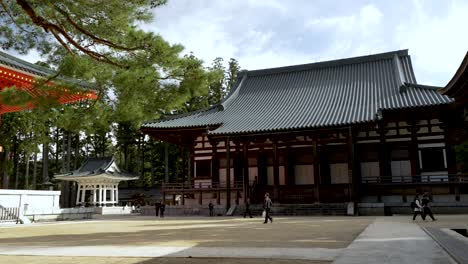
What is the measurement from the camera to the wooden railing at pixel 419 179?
1972cm

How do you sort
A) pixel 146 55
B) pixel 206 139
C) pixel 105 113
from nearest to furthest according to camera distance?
pixel 146 55
pixel 105 113
pixel 206 139

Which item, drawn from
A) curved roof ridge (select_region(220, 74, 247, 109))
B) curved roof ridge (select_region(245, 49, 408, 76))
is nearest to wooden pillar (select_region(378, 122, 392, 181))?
curved roof ridge (select_region(245, 49, 408, 76))

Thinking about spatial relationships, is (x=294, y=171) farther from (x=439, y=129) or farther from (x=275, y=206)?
(x=439, y=129)

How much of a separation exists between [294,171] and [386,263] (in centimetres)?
1980

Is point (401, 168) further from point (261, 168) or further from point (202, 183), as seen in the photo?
point (202, 183)

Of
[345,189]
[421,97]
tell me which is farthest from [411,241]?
[421,97]

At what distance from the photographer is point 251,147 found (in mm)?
25781

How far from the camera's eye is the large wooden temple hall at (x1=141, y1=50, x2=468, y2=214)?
20.9 meters

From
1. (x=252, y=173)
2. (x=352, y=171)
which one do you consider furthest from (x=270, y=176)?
(x=352, y=171)

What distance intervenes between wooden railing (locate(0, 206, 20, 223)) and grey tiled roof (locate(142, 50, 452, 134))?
889cm

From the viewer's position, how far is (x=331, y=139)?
2362 centimetres

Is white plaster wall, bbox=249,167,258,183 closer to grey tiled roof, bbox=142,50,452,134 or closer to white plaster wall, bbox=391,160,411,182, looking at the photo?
grey tiled roof, bbox=142,50,452,134

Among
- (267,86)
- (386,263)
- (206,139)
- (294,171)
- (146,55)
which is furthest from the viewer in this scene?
(267,86)

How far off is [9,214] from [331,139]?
1781cm
